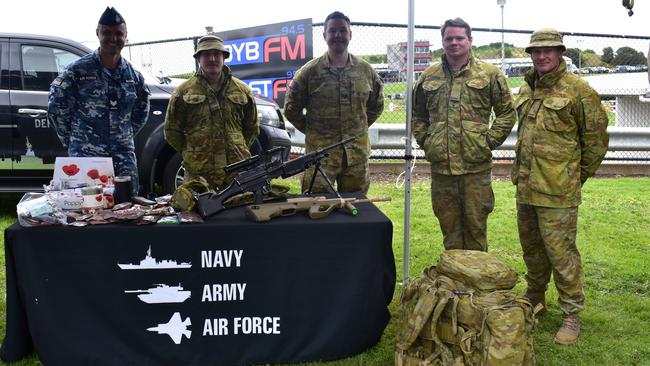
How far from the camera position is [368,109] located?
3920mm

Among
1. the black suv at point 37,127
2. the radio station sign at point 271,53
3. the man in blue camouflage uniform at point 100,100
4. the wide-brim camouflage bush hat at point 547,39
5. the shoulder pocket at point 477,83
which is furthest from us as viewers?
the radio station sign at point 271,53

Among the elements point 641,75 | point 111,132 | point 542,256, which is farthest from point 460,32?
Answer: point 641,75

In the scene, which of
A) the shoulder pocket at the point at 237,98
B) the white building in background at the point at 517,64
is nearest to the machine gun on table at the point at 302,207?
the shoulder pocket at the point at 237,98

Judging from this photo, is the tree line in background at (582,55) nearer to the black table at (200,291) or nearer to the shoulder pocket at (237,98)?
the shoulder pocket at (237,98)

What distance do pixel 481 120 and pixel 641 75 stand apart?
21.6 ft

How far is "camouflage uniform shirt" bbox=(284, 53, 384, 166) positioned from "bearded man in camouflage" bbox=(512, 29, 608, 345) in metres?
1.09

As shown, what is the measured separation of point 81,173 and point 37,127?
2.74 meters

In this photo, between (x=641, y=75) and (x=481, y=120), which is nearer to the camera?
(x=481, y=120)

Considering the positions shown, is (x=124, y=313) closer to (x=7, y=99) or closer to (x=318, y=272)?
(x=318, y=272)

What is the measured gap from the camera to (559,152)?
117 inches

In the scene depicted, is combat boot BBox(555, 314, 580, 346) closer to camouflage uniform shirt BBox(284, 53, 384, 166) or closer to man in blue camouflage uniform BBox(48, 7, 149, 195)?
camouflage uniform shirt BBox(284, 53, 384, 166)

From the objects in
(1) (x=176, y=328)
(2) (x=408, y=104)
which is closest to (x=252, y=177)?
(1) (x=176, y=328)

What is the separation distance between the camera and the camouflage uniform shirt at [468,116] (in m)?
3.29

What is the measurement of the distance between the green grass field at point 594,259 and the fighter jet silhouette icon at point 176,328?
0.49 m
